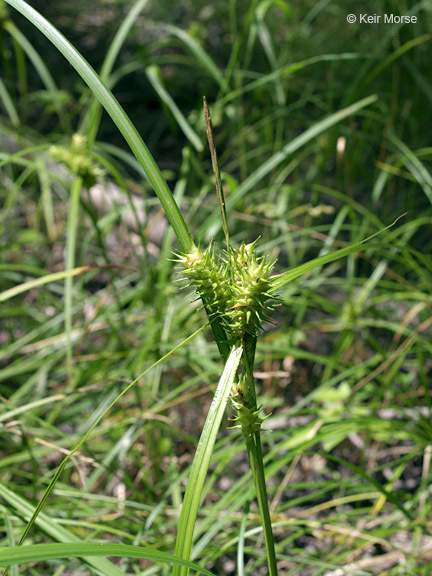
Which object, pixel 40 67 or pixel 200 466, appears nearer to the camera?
pixel 200 466

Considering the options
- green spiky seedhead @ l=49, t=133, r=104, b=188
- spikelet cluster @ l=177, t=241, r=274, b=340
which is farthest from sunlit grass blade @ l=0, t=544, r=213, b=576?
green spiky seedhead @ l=49, t=133, r=104, b=188

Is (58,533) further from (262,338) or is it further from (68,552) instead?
(262,338)

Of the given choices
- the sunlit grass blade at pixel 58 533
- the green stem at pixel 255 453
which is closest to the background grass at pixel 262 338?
the sunlit grass blade at pixel 58 533

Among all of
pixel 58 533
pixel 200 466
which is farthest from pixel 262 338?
pixel 200 466

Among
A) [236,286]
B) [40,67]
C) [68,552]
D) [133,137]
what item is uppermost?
[40,67]

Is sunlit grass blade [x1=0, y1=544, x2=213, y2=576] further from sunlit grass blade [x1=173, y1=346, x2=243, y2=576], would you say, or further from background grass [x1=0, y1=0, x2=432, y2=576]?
background grass [x1=0, y1=0, x2=432, y2=576]

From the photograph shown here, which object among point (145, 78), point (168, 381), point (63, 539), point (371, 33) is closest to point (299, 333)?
point (168, 381)
